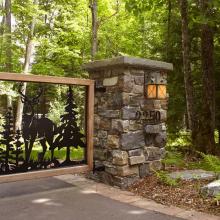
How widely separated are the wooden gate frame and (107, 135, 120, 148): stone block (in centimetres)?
27

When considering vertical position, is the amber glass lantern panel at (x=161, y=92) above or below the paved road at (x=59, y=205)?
above

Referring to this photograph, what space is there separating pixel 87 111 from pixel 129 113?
24.7 inches

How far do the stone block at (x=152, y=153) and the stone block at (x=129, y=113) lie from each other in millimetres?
603

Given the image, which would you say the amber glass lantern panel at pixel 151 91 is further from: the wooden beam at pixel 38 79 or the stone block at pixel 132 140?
the wooden beam at pixel 38 79

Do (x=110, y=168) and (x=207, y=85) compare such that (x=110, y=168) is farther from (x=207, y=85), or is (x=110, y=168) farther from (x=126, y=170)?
(x=207, y=85)

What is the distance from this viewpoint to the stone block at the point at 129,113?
15.6ft

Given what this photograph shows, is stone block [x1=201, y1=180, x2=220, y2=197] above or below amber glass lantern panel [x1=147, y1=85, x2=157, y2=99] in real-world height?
below

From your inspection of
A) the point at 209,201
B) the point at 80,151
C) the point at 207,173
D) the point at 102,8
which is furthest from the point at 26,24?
the point at 209,201

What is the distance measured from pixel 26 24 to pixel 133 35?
5.75 metres

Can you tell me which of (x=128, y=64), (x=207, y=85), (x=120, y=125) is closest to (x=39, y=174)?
(x=120, y=125)

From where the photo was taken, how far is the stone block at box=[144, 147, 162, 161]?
16.8ft

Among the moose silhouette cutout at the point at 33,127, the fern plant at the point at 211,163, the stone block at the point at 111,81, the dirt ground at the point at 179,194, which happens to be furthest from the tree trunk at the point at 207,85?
the moose silhouette cutout at the point at 33,127

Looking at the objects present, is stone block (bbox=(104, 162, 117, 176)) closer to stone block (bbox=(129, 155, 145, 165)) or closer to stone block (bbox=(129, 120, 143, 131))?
stone block (bbox=(129, 155, 145, 165))

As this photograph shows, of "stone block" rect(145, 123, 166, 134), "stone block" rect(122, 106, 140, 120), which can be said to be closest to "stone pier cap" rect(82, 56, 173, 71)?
"stone block" rect(122, 106, 140, 120)
